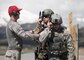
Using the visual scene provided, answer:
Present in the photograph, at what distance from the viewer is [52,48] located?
7664 millimetres

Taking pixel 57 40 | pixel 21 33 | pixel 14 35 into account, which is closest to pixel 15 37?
pixel 14 35

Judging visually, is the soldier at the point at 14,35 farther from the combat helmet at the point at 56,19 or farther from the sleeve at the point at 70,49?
the sleeve at the point at 70,49

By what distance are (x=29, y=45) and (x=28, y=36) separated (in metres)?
15.2

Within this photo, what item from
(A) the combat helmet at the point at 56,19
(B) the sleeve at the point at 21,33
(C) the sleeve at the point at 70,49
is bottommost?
(C) the sleeve at the point at 70,49

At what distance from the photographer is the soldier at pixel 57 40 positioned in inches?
297

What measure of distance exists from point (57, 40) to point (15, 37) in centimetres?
84

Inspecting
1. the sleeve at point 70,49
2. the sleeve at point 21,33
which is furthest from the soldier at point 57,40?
the sleeve at point 21,33

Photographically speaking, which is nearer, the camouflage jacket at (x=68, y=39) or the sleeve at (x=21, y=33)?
the camouflage jacket at (x=68, y=39)

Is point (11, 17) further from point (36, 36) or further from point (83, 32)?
point (83, 32)

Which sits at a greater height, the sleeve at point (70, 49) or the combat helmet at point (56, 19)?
the combat helmet at point (56, 19)

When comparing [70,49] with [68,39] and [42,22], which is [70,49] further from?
[42,22]

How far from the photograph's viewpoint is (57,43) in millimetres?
7629

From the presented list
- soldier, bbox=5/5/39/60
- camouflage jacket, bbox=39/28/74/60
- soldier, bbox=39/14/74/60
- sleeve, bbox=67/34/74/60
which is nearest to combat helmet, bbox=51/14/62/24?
soldier, bbox=39/14/74/60

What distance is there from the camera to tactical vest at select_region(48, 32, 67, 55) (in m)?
7.62
